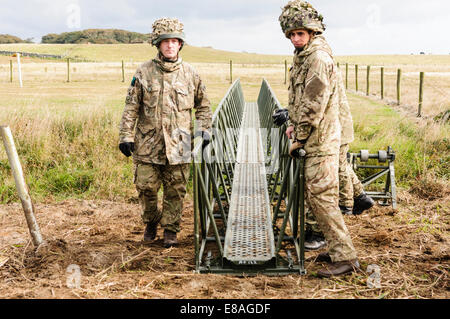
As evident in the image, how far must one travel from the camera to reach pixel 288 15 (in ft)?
11.3

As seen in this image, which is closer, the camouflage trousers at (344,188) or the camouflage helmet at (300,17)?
the camouflage helmet at (300,17)

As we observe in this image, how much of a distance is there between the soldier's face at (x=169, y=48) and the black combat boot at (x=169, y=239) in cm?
166

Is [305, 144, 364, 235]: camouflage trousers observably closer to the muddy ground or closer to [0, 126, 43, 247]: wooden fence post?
the muddy ground

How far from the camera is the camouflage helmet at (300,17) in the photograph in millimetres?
3404

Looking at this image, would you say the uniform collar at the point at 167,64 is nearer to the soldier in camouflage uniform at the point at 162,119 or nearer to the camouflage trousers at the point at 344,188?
the soldier in camouflage uniform at the point at 162,119

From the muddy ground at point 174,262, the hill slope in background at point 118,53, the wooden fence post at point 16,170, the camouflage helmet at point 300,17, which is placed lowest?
the muddy ground at point 174,262

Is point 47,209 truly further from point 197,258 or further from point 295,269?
point 295,269

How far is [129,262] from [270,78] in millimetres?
27641

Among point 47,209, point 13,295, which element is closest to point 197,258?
point 13,295

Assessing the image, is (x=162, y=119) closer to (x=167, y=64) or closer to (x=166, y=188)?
(x=167, y=64)

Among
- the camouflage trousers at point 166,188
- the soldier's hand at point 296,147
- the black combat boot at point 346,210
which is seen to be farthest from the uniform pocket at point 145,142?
the black combat boot at point 346,210

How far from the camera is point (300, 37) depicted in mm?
3498

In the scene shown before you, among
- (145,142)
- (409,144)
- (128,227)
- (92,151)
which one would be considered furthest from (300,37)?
(92,151)

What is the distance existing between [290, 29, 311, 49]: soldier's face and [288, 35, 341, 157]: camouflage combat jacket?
1.9 inches
